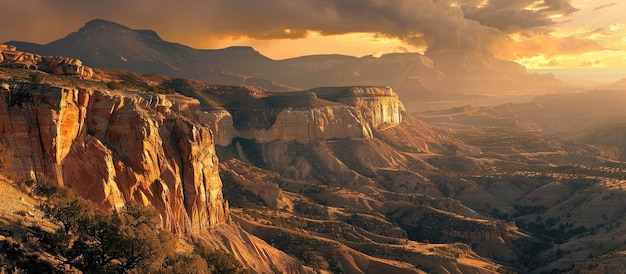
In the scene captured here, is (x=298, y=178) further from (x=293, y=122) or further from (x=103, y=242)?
(x=103, y=242)

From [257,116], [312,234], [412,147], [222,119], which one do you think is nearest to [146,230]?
[312,234]

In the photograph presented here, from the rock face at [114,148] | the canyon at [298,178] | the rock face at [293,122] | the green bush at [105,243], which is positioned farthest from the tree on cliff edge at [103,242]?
the rock face at [293,122]

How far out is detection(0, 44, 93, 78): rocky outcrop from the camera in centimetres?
6525

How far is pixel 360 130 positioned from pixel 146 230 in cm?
13958

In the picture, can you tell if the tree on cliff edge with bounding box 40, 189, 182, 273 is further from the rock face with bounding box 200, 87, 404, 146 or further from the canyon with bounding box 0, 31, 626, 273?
the rock face with bounding box 200, 87, 404, 146

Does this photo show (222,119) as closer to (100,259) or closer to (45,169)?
(45,169)

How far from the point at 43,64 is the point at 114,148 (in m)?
24.3

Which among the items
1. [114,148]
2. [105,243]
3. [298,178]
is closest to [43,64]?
[114,148]

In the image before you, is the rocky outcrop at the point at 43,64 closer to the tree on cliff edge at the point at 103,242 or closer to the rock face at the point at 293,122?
the tree on cliff edge at the point at 103,242

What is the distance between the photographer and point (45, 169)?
44.1 meters

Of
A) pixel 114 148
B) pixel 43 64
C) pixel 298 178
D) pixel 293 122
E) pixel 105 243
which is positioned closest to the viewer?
pixel 105 243

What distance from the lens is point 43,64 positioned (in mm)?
68312

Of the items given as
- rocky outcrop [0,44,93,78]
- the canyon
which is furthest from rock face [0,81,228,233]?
rocky outcrop [0,44,93,78]

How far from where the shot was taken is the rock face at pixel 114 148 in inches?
1732
